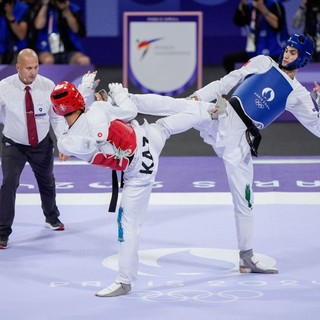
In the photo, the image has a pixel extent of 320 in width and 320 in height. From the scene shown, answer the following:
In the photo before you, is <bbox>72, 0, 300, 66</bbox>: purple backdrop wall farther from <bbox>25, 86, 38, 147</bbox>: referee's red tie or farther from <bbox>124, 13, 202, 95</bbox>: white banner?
<bbox>25, 86, 38, 147</bbox>: referee's red tie

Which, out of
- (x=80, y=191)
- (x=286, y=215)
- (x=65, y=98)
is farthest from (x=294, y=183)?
(x=65, y=98)

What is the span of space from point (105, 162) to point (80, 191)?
3.72 meters

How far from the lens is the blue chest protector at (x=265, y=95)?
8117 millimetres

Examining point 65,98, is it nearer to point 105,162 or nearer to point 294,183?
point 105,162

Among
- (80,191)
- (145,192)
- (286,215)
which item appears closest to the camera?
(145,192)

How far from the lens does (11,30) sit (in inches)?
618

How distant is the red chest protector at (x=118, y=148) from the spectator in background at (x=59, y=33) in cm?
801

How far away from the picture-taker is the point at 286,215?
398 inches

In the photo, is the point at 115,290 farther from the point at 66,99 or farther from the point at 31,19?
the point at 31,19

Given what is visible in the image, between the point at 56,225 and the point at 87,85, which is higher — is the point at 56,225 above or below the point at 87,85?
below

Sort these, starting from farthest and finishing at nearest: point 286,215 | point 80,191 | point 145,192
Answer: point 80,191
point 286,215
point 145,192

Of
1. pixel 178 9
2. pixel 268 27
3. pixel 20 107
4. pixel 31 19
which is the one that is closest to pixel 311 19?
pixel 268 27

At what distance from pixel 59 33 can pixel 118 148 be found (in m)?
8.40

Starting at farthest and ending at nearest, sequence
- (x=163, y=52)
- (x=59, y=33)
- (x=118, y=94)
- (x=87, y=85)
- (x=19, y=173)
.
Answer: (x=59, y=33) < (x=163, y=52) < (x=19, y=173) < (x=87, y=85) < (x=118, y=94)
